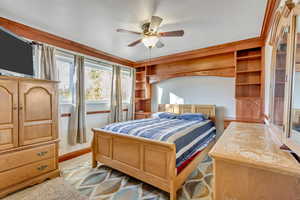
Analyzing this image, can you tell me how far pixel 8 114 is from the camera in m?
1.83

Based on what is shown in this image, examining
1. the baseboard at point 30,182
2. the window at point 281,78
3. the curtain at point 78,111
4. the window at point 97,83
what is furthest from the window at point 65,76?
the window at point 281,78

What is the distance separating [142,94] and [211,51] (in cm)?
256

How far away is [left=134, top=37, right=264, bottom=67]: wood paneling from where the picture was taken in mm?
2975

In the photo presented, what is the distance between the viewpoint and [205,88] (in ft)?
13.0

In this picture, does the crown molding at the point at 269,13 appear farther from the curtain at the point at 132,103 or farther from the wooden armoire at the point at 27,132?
the curtain at the point at 132,103

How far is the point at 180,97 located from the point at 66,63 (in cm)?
313

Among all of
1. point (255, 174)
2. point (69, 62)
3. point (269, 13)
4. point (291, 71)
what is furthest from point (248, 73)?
point (69, 62)

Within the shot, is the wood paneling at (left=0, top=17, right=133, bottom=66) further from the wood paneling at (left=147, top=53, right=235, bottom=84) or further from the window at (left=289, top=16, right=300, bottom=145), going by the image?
the window at (left=289, top=16, right=300, bottom=145)

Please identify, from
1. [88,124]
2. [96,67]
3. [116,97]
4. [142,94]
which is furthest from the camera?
[142,94]

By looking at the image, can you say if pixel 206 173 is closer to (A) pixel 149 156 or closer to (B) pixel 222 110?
(A) pixel 149 156

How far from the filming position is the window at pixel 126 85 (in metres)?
4.54

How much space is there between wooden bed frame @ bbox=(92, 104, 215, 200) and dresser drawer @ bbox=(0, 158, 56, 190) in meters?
0.69

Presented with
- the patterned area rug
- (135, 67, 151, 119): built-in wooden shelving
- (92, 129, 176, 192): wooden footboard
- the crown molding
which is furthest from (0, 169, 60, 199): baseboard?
the crown molding

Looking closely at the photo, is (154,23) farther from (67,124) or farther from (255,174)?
(67,124)
